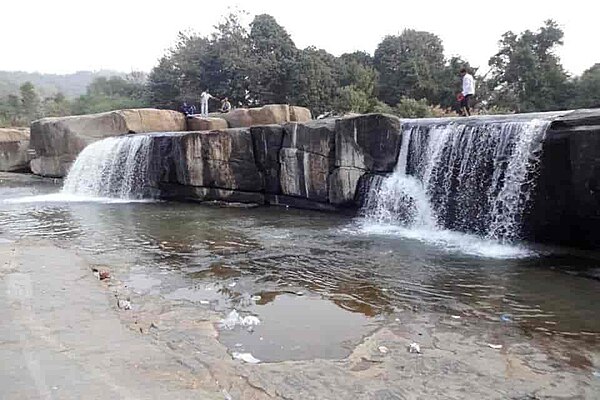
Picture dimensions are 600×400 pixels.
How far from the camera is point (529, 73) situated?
24062 mm

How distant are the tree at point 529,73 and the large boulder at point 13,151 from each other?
64.3ft

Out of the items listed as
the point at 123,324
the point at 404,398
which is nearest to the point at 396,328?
the point at 404,398

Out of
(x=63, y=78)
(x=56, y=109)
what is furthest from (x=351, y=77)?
(x=63, y=78)

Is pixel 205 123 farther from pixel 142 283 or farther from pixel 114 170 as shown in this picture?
pixel 142 283

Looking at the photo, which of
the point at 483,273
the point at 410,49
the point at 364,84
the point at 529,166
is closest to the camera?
the point at 483,273

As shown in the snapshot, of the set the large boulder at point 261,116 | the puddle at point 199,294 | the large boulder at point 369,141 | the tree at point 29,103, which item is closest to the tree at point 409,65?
the large boulder at point 261,116

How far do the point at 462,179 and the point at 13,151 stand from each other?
19.0 metres

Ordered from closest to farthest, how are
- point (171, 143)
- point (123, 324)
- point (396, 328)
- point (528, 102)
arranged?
point (123, 324), point (396, 328), point (171, 143), point (528, 102)

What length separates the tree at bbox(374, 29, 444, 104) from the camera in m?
27.0

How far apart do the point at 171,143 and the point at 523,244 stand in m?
9.73

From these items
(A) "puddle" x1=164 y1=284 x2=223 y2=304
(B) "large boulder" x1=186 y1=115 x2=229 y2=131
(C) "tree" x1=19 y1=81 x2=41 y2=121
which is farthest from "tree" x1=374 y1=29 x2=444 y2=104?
(A) "puddle" x1=164 y1=284 x2=223 y2=304

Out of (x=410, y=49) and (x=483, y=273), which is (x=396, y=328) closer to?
(x=483, y=273)

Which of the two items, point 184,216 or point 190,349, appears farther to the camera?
point 184,216

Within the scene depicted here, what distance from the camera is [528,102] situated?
23.7m
